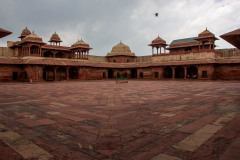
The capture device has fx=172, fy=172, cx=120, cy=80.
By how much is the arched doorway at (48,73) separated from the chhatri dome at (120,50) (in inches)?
567

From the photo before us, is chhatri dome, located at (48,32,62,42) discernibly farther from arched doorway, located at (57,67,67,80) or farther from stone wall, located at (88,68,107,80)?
stone wall, located at (88,68,107,80)

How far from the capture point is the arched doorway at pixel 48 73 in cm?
2577

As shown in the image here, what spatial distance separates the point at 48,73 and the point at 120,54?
1534cm

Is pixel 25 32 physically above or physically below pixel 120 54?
above

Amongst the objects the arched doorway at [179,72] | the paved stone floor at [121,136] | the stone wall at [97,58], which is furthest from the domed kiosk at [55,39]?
the paved stone floor at [121,136]

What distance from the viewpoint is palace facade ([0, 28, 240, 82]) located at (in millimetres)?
22469

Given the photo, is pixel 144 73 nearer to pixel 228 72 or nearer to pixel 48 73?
→ pixel 228 72

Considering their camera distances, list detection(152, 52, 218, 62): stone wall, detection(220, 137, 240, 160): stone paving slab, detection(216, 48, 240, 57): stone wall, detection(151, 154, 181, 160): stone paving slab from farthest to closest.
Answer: detection(216, 48, 240, 57): stone wall
detection(152, 52, 218, 62): stone wall
detection(151, 154, 181, 160): stone paving slab
detection(220, 137, 240, 160): stone paving slab

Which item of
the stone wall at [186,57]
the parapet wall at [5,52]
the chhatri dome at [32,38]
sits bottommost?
the stone wall at [186,57]

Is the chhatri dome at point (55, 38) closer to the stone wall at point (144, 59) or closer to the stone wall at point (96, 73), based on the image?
the stone wall at point (96, 73)

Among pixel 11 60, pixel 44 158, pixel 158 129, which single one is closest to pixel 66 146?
pixel 44 158

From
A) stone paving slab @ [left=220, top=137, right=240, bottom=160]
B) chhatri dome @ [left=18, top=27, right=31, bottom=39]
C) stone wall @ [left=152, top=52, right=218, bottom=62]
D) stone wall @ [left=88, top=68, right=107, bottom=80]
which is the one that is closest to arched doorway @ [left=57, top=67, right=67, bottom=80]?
stone wall @ [left=88, top=68, right=107, bottom=80]

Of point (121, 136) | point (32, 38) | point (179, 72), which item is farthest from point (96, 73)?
point (121, 136)

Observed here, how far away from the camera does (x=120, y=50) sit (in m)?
37.1
